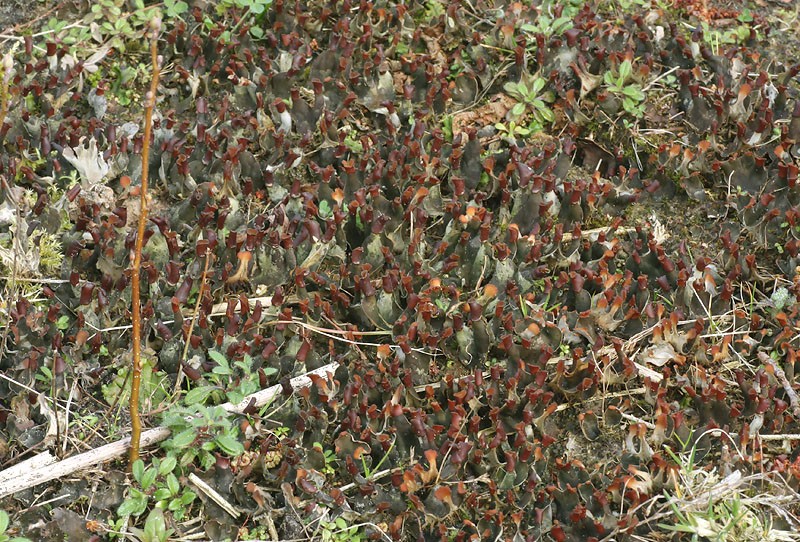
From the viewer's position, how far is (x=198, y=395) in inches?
161

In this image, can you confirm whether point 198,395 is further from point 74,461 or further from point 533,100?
point 533,100

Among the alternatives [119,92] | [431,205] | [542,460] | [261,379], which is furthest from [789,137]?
[119,92]

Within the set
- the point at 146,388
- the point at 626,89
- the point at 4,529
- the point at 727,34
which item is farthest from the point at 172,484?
the point at 727,34

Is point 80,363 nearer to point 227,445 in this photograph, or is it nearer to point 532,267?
point 227,445

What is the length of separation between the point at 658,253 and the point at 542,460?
136 cm

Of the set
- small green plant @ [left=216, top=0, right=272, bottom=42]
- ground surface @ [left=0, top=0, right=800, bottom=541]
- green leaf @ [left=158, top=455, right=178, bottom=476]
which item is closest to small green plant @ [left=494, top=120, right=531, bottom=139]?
ground surface @ [left=0, top=0, right=800, bottom=541]

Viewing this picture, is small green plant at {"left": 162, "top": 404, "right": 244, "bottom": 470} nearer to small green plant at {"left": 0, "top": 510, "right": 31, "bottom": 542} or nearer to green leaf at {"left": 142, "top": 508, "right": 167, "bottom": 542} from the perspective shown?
green leaf at {"left": 142, "top": 508, "right": 167, "bottom": 542}

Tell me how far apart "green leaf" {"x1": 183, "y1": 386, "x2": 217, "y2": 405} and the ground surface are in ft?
0.28

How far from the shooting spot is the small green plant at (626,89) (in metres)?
5.65

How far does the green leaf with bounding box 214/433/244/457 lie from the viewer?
3.97 m

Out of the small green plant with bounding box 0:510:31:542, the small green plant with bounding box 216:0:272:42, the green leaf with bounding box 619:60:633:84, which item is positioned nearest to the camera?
the small green plant with bounding box 0:510:31:542

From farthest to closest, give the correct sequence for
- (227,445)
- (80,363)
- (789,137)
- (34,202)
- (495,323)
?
1. (789,137)
2. (34,202)
3. (495,323)
4. (80,363)
5. (227,445)

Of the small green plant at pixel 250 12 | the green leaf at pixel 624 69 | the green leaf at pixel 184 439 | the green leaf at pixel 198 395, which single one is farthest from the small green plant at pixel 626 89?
the green leaf at pixel 184 439

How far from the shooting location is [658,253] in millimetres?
4852
